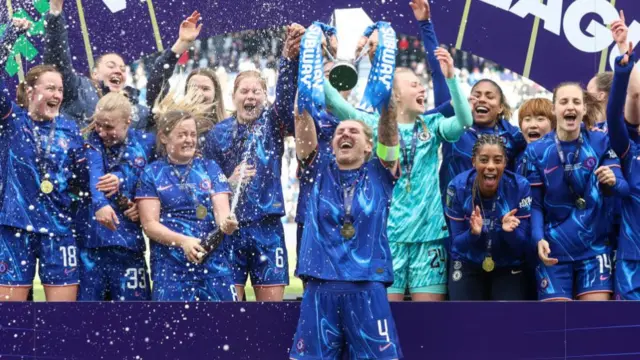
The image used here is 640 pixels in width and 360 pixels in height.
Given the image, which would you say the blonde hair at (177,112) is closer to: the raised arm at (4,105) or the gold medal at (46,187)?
the gold medal at (46,187)

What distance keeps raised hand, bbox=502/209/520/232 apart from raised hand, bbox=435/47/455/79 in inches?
31.5

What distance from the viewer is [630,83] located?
Result: 18.4 feet

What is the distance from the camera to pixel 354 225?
4887 millimetres

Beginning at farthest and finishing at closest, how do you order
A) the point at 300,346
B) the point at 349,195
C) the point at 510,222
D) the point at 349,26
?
the point at 349,26 < the point at 510,222 < the point at 349,195 < the point at 300,346

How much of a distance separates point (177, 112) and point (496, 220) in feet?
6.06

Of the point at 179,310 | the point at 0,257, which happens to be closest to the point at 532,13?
the point at 179,310

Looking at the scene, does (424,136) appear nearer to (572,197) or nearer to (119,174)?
(572,197)

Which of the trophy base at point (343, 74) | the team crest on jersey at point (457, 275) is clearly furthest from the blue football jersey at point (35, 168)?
the team crest on jersey at point (457, 275)

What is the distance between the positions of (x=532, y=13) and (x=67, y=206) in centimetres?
314

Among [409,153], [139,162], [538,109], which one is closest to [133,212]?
[139,162]

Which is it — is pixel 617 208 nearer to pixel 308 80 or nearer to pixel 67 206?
pixel 308 80

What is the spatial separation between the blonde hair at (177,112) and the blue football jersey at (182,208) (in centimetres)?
18

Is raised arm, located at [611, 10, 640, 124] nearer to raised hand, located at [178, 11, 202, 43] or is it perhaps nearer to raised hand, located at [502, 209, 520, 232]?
raised hand, located at [502, 209, 520, 232]

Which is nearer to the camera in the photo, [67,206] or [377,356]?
[377,356]
